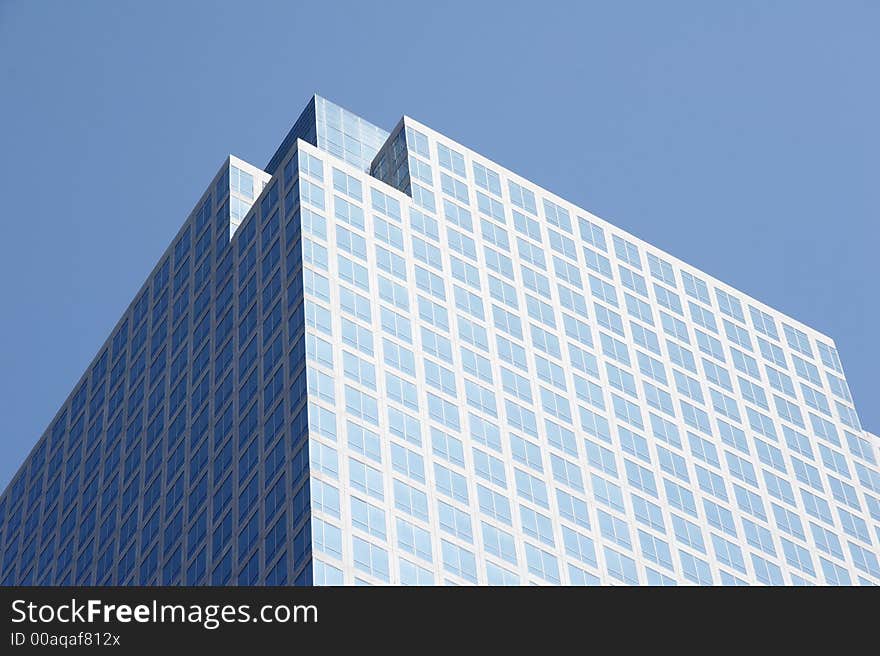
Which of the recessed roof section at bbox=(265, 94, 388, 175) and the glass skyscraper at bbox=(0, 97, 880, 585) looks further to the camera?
the recessed roof section at bbox=(265, 94, 388, 175)

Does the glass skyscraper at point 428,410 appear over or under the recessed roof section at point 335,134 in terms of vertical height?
under

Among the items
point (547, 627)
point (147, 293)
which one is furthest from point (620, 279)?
point (547, 627)

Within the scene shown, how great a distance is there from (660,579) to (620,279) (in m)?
37.4

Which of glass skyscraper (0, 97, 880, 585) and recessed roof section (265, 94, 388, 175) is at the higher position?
recessed roof section (265, 94, 388, 175)

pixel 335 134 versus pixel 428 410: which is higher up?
pixel 335 134

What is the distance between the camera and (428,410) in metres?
115

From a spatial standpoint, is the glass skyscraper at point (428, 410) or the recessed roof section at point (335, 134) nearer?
the glass skyscraper at point (428, 410)

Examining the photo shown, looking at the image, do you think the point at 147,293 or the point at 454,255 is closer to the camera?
the point at 454,255

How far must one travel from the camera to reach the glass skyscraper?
10706 centimetres

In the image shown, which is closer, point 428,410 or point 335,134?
point 428,410

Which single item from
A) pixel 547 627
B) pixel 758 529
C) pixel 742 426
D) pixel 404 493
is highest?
pixel 742 426

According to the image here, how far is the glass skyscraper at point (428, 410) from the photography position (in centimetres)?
10706

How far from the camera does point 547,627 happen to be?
29.2 m

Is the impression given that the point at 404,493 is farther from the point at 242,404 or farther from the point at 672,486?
the point at 672,486
